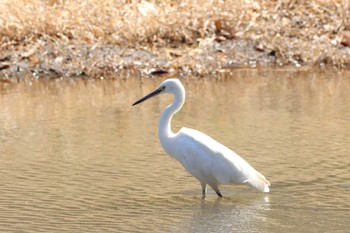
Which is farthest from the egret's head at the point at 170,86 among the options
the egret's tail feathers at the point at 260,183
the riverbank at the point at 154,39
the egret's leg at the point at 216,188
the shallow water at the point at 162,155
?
the riverbank at the point at 154,39

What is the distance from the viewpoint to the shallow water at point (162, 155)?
24.1 ft

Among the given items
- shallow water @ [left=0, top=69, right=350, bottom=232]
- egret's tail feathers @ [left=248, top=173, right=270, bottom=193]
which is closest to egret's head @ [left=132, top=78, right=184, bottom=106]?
shallow water @ [left=0, top=69, right=350, bottom=232]

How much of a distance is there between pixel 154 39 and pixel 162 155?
565 centimetres

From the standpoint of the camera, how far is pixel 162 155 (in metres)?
9.48

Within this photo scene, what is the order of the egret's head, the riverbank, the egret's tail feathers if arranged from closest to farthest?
the egret's tail feathers → the egret's head → the riverbank

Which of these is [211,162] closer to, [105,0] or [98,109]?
[98,109]

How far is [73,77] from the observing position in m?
14.2

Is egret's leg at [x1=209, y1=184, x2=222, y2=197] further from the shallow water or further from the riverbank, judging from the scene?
the riverbank

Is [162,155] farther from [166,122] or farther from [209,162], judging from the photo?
[209,162]

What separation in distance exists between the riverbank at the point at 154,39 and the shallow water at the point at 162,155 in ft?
1.80

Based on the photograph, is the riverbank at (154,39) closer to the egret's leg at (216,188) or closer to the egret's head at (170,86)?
the egret's head at (170,86)

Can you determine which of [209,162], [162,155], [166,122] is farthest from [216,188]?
[162,155]

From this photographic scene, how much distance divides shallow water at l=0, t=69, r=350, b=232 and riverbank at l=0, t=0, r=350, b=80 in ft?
1.80

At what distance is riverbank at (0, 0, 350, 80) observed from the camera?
14.4 m
